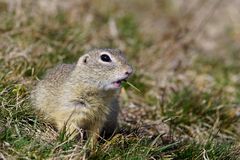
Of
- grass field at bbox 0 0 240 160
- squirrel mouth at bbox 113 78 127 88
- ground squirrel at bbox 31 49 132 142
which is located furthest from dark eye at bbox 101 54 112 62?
grass field at bbox 0 0 240 160

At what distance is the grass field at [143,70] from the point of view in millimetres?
4961

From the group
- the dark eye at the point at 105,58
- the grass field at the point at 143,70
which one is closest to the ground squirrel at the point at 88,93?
the dark eye at the point at 105,58

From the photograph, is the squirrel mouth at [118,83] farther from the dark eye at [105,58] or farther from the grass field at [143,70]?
the grass field at [143,70]

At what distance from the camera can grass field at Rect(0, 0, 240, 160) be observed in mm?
4961

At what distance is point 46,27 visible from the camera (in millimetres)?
8070

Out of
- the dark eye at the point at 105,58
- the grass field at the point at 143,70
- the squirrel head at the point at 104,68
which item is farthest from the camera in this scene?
the dark eye at the point at 105,58

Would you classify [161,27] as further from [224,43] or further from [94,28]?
[94,28]

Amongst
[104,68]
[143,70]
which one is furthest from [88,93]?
[143,70]

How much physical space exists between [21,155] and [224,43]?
22.1 ft

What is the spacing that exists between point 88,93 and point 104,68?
0.28 meters

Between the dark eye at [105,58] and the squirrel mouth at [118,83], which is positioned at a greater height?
the dark eye at [105,58]

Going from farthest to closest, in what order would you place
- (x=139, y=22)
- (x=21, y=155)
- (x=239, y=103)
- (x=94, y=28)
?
(x=139, y=22), (x=94, y=28), (x=239, y=103), (x=21, y=155)

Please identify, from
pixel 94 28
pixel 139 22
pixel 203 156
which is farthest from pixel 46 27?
pixel 203 156

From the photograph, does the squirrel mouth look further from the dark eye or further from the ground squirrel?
the dark eye
